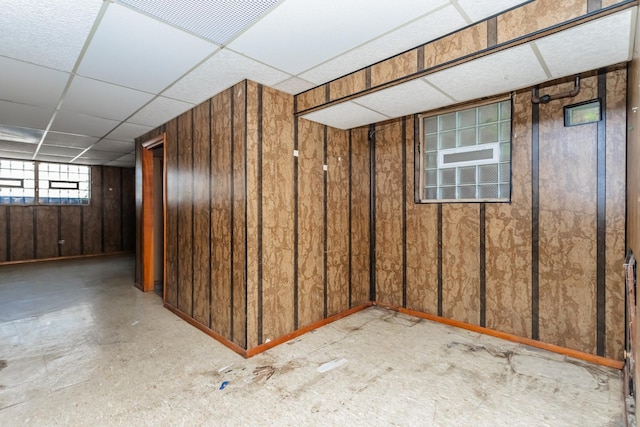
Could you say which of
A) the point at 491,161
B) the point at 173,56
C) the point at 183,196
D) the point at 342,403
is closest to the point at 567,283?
the point at 491,161

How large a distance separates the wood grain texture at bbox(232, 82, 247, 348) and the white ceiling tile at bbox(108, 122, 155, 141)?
248cm

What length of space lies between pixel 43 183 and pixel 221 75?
27.8 feet

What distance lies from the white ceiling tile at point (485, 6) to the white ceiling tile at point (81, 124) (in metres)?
4.61

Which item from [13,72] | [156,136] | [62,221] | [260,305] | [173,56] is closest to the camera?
[173,56]

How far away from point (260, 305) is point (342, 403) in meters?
1.24

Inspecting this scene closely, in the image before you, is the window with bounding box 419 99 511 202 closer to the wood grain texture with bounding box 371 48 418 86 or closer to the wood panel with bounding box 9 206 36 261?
the wood grain texture with bounding box 371 48 418 86

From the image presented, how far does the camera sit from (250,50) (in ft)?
8.04

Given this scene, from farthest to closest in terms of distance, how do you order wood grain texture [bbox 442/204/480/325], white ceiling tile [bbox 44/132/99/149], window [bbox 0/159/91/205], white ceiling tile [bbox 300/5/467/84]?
window [bbox 0/159/91/205]
white ceiling tile [bbox 44/132/99/149]
wood grain texture [bbox 442/204/480/325]
white ceiling tile [bbox 300/5/467/84]

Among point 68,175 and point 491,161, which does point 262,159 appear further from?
point 68,175

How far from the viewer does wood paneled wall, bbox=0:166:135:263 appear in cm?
793

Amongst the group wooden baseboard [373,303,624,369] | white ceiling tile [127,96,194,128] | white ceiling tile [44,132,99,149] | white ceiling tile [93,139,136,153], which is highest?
white ceiling tile [93,139,136,153]

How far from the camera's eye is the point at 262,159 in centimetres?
314

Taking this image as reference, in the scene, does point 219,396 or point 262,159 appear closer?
point 219,396

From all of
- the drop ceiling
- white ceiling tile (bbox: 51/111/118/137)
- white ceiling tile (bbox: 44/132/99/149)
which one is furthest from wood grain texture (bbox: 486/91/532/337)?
white ceiling tile (bbox: 44/132/99/149)
